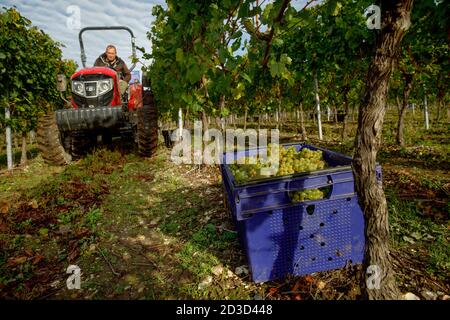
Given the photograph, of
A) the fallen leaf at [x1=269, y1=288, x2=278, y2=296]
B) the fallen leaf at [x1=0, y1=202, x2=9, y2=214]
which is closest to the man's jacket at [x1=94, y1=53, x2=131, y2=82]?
the fallen leaf at [x1=0, y1=202, x2=9, y2=214]

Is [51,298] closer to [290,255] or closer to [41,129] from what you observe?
[290,255]

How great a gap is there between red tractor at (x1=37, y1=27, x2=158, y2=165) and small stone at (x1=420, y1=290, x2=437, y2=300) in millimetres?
5552

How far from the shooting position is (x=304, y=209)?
2297 millimetres

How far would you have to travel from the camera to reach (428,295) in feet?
6.93

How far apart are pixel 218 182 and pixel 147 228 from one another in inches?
79.9

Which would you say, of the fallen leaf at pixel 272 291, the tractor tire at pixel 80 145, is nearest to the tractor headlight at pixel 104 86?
the tractor tire at pixel 80 145

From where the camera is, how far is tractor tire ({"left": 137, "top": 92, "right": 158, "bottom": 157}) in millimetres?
6191

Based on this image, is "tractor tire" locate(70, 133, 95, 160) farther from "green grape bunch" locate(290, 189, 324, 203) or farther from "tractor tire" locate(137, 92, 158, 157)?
"green grape bunch" locate(290, 189, 324, 203)

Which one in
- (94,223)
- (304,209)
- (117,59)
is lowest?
(94,223)

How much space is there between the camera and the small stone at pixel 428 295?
6.87ft

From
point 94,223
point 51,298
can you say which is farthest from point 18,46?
point 51,298

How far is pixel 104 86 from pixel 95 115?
1174 mm

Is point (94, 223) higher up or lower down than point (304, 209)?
lower down
